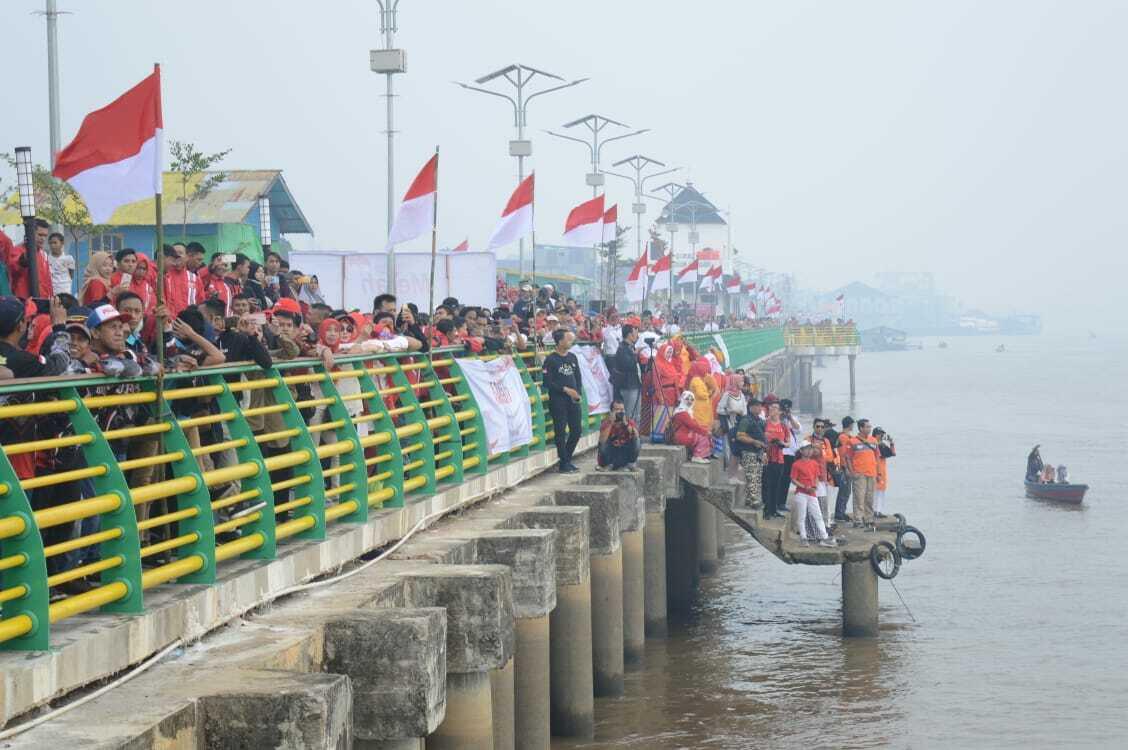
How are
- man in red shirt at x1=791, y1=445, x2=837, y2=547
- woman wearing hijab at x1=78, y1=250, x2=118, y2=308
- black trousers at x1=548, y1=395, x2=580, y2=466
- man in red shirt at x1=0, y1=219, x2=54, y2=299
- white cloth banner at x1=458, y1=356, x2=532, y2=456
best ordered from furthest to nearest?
man in red shirt at x1=791, y1=445, x2=837, y2=547
black trousers at x1=548, y1=395, x2=580, y2=466
white cloth banner at x1=458, y1=356, x2=532, y2=456
man in red shirt at x1=0, y1=219, x2=54, y2=299
woman wearing hijab at x1=78, y1=250, x2=118, y2=308

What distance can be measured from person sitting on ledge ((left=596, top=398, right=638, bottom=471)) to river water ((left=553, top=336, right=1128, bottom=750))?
2.43m

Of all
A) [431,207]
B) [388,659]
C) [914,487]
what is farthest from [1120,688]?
[914,487]

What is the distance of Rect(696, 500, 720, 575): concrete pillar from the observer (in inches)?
1123

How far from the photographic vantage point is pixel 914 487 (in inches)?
1884

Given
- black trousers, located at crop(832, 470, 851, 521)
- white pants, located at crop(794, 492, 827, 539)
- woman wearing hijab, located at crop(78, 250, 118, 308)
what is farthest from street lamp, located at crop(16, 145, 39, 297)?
black trousers, located at crop(832, 470, 851, 521)

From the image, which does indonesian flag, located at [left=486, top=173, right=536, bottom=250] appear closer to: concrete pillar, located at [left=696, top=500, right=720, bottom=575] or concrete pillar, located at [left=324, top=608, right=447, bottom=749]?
concrete pillar, located at [left=696, top=500, right=720, bottom=575]

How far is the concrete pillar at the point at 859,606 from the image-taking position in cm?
2253

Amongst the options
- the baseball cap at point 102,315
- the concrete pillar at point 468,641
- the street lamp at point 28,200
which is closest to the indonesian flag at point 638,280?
the street lamp at point 28,200

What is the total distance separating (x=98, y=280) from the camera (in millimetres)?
12508

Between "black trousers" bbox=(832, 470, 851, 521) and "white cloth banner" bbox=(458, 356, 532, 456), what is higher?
"white cloth banner" bbox=(458, 356, 532, 456)

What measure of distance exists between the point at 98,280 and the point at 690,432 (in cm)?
1158

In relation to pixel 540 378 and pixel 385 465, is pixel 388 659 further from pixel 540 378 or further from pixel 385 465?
pixel 540 378

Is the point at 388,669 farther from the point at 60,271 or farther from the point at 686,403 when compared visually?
the point at 686,403

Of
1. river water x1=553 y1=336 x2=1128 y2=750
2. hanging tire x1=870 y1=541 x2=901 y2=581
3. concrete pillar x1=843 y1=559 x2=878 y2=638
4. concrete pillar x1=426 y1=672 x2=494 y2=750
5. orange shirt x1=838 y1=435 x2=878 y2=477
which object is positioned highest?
orange shirt x1=838 y1=435 x2=878 y2=477
